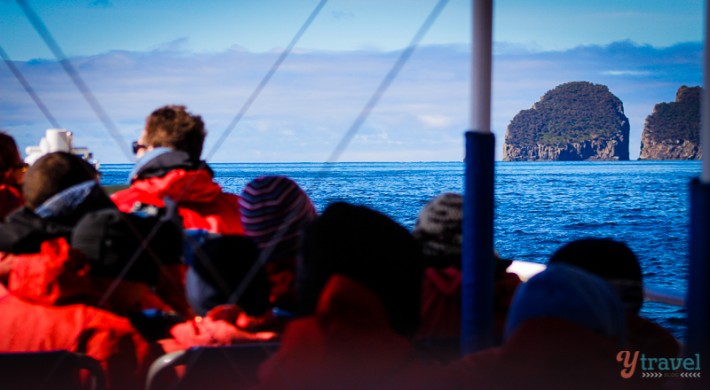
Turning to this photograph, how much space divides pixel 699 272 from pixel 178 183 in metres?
2.03

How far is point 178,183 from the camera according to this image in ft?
10.4

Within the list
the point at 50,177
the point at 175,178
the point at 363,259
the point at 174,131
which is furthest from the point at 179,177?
the point at 363,259

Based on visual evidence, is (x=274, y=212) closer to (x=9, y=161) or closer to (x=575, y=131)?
(x=9, y=161)

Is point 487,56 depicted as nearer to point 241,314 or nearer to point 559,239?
point 241,314

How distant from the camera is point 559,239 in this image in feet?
129

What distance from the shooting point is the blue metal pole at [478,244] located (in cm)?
205

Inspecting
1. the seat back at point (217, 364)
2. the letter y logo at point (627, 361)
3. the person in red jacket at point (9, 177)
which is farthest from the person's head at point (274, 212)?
the person in red jacket at point (9, 177)

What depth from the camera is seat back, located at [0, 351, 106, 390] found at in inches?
83.7

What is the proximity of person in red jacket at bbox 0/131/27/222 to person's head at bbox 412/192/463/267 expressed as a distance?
1945 millimetres

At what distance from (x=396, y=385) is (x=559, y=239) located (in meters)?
39.2

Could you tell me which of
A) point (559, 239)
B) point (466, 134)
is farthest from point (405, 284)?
point (559, 239)

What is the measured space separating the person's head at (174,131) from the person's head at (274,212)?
95 cm

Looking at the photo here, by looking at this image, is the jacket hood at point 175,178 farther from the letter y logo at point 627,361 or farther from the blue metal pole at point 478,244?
the letter y logo at point 627,361

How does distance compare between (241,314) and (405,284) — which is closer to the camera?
(405,284)
